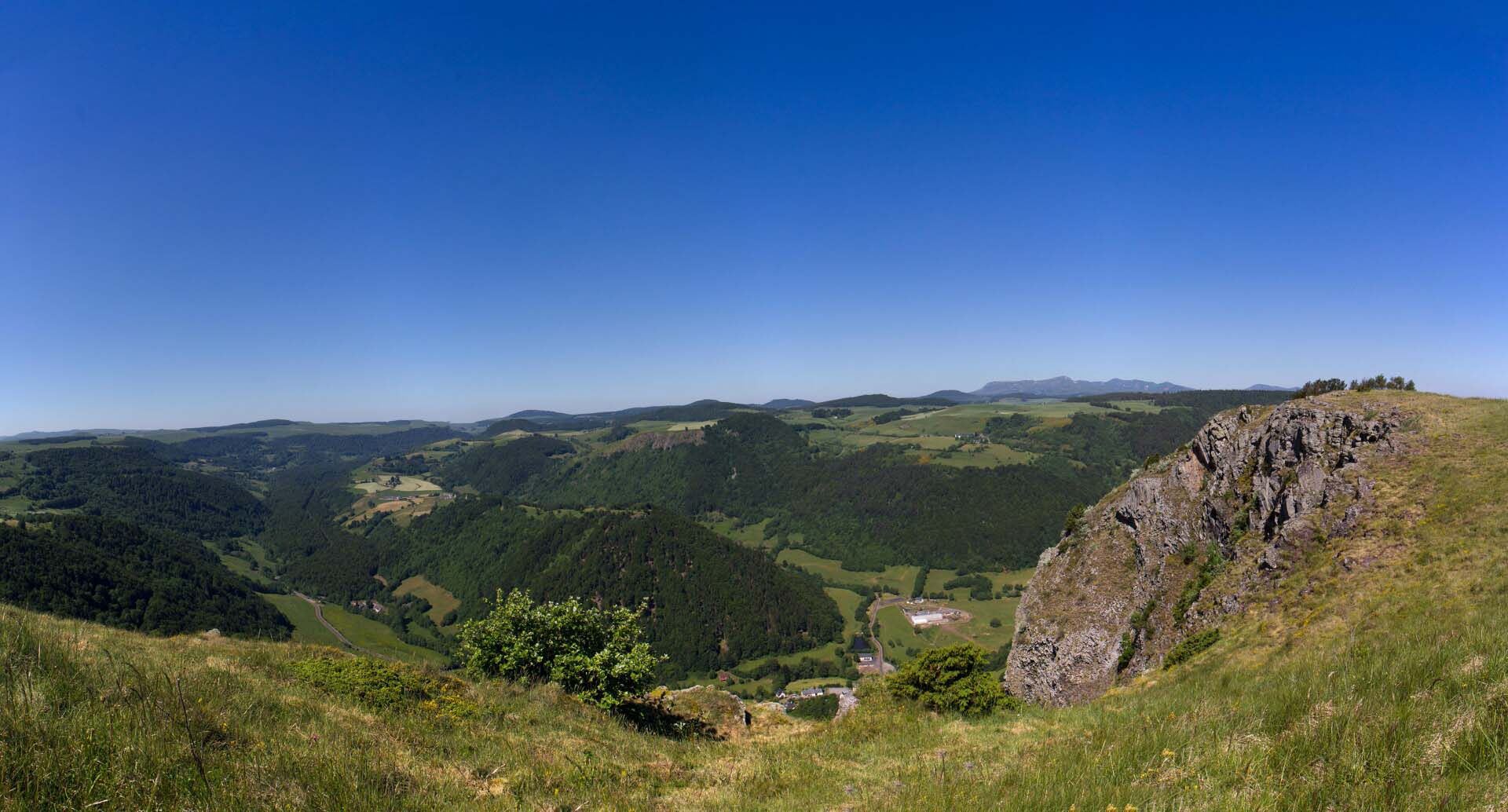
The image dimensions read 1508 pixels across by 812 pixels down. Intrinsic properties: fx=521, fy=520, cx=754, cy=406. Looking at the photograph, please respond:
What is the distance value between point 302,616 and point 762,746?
188195 mm

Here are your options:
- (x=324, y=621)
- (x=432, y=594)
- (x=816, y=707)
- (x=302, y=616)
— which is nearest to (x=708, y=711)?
(x=816, y=707)

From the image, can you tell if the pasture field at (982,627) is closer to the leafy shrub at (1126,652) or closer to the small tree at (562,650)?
the leafy shrub at (1126,652)

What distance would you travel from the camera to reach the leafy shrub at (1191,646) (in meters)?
22.8

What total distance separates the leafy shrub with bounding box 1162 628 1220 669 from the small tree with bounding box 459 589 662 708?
23.1 m

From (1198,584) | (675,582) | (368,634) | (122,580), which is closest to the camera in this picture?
(1198,584)

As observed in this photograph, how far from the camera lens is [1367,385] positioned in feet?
112

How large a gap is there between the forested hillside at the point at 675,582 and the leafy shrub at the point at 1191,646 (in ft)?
417

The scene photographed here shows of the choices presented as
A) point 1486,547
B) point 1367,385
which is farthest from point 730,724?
point 1367,385

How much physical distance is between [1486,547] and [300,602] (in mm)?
225032

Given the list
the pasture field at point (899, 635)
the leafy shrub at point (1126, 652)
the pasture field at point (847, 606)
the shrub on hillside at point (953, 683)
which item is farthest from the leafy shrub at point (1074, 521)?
the pasture field at point (847, 606)

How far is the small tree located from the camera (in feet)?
56.7

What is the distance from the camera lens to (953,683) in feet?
64.8

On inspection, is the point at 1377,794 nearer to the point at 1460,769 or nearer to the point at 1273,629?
the point at 1460,769

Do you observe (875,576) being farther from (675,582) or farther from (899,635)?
(675,582)
